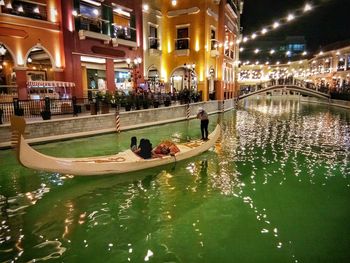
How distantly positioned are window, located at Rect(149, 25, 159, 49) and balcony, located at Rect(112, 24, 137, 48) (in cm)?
353

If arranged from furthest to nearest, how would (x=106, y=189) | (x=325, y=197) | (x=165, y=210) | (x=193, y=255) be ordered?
(x=106, y=189) < (x=325, y=197) < (x=165, y=210) < (x=193, y=255)

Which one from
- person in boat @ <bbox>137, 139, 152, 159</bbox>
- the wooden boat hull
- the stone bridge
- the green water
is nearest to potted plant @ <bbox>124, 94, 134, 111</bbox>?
the wooden boat hull

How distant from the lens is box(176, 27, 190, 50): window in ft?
96.7

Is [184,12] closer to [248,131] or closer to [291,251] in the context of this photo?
[248,131]

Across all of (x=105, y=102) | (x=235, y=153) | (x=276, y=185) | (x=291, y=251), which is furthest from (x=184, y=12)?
(x=291, y=251)

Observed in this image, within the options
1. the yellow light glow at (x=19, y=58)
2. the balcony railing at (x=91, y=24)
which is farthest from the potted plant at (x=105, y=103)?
the balcony railing at (x=91, y=24)

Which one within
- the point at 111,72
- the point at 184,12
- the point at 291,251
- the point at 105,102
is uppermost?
the point at 184,12

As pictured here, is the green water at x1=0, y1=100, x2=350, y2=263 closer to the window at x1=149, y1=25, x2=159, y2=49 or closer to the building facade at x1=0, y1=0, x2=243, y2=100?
the building facade at x1=0, y1=0, x2=243, y2=100

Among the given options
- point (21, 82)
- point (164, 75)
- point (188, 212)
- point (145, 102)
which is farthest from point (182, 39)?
point (188, 212)

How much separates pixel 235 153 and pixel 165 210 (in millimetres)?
6373

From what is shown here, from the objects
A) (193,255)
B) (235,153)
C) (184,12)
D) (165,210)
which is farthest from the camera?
(184,12)

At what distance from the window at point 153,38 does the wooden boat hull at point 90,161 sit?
61.9 feet

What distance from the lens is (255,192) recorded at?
8047 millimetres

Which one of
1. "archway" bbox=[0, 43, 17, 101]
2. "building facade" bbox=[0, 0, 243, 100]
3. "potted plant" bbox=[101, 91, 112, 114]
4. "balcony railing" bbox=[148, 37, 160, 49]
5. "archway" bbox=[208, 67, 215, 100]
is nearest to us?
"potted plant" bbox=[101, 91, 112, 114]
